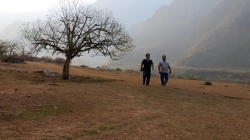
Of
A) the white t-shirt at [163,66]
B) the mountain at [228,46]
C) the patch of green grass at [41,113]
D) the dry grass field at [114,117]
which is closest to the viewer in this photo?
the dry grass field at [114,117]

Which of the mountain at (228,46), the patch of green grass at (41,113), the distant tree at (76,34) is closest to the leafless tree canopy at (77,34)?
the distant tree at (76,34)

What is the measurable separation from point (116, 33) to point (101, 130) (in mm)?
13800

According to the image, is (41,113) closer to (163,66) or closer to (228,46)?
(163,66)

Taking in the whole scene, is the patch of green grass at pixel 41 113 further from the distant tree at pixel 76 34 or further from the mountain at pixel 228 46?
the mountain at pixel 228 46

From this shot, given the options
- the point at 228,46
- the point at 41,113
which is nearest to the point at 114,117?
the point at 41,113

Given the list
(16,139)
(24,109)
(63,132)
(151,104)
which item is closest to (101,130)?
(63,132)

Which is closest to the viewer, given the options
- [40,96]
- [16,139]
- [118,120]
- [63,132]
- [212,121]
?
[16,139]

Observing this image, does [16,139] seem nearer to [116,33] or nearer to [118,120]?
[118,120]

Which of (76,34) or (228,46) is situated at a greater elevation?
(228,46)

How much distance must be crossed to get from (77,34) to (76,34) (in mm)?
66

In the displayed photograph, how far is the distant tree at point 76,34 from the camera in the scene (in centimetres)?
2183

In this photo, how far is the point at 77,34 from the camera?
72.5 feet

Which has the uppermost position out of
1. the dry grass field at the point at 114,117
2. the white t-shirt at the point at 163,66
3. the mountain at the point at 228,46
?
the mountain at the point at 228,46

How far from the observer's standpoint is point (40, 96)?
13961 mm
